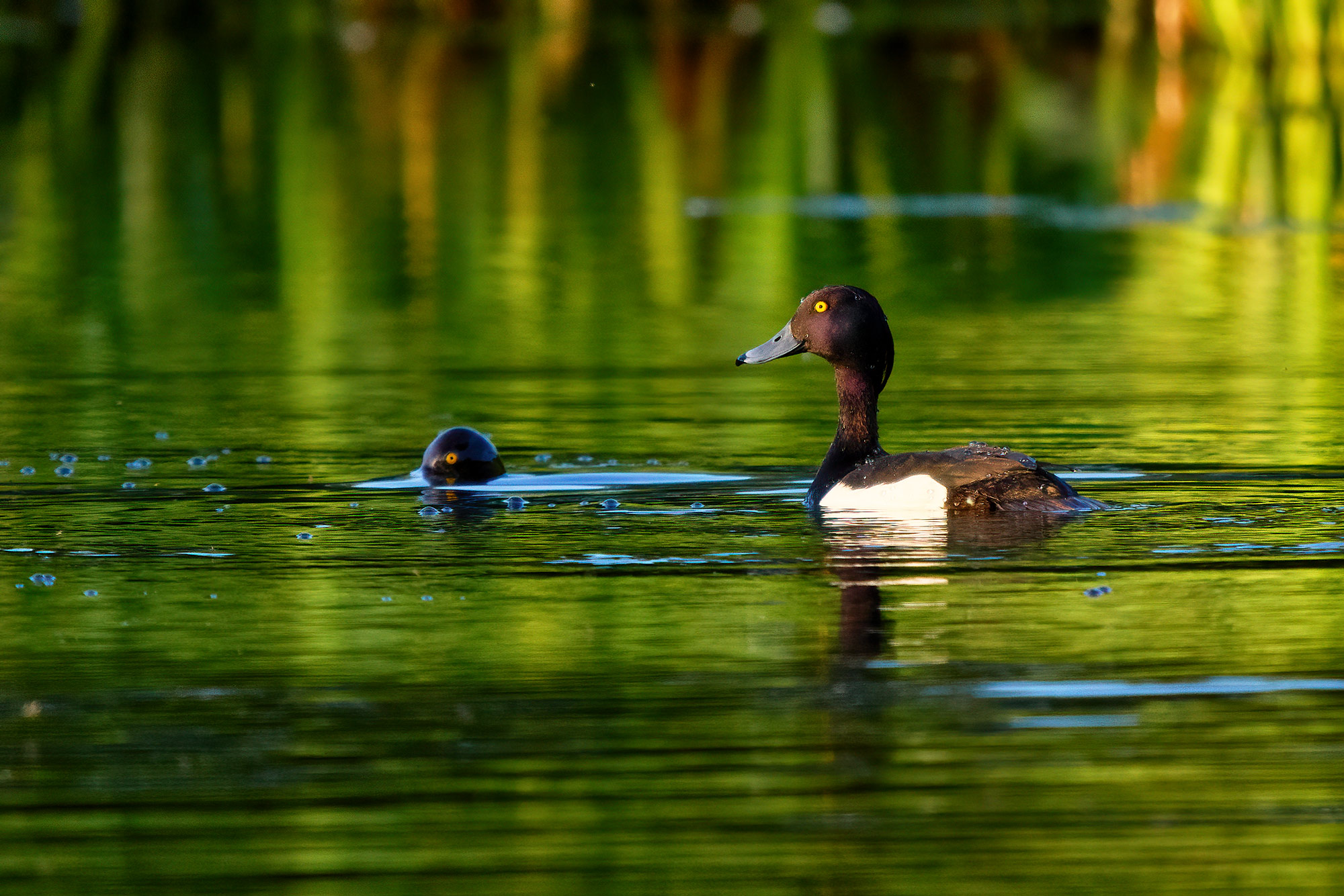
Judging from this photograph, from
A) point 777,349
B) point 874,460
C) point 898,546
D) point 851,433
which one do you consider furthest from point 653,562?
point 777,349

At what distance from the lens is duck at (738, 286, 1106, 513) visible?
9.80 metres

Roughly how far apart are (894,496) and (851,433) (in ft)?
3.03

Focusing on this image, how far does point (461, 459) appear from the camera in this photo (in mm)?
11086

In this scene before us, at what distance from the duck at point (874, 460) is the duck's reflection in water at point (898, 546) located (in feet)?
0.23

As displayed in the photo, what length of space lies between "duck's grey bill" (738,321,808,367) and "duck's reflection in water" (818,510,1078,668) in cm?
145

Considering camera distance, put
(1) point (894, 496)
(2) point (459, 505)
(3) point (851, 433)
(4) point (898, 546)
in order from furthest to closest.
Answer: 1. (3) point (851, 433)
2. (2) point (459, 505)
3. (1) point (894, 496)
4. (4) point (898, 546)

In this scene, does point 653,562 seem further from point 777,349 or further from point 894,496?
point 777,349

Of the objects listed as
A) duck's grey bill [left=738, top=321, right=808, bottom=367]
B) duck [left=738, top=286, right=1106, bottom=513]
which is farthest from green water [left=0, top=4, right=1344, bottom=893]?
duck's grey bill [left=738, top=321, right=808, bottom=367]

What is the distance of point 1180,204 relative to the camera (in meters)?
24.4

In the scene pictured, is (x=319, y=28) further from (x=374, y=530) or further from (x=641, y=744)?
(x=641, y=744)

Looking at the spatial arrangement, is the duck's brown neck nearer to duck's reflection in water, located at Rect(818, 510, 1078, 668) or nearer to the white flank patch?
the white flank patch

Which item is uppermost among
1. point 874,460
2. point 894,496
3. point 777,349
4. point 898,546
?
point 777,349

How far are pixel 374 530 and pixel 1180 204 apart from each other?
1578 cm

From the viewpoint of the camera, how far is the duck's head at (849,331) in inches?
444
